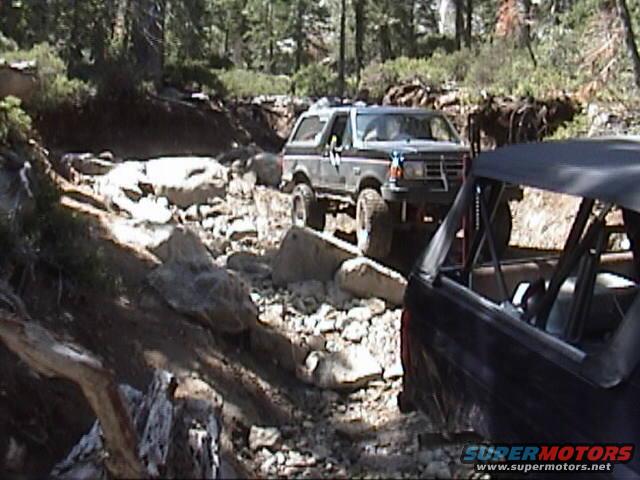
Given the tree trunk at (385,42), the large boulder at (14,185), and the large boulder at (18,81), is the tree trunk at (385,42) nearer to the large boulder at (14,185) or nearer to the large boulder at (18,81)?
the large boulder at (18,81)

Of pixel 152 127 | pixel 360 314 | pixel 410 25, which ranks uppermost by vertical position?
pixel 410 25

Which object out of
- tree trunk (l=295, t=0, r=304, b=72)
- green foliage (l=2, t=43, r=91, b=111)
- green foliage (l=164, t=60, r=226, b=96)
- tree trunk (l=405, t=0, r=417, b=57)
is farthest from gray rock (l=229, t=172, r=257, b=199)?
tree trunk (l=295, t=0, r=304, b=72)

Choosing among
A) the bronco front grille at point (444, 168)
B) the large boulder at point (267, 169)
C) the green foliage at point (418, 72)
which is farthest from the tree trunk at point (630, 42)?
the green foliage at point (418, 72)

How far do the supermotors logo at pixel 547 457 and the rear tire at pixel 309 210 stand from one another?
8959 millimetres

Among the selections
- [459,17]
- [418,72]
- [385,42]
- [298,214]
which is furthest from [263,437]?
[385,42]

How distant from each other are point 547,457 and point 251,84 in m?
26.2

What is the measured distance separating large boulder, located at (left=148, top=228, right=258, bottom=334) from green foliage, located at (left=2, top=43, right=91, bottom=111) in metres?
10.3

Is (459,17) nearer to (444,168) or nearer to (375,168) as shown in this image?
(375,168)

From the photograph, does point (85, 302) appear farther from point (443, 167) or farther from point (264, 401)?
point (443, 167)

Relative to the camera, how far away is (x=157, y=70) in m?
21.8

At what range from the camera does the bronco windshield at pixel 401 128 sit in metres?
10.8

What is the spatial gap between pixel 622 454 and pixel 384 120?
29.3 feet

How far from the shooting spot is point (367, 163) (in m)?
10.3

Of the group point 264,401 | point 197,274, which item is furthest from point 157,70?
point 264,401
